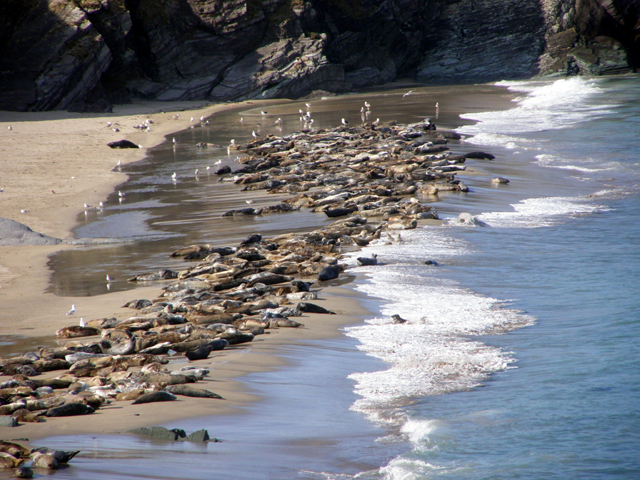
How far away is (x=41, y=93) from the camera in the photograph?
30.8 m

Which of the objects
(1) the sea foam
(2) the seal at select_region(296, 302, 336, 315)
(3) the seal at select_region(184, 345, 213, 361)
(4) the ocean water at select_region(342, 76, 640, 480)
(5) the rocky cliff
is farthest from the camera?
(5) the rocky cliff

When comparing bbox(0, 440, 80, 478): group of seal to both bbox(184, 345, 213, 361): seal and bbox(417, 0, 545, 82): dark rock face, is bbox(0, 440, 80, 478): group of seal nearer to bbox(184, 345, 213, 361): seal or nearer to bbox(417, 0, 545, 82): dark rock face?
bbox(184, 345, 213, 361): seal

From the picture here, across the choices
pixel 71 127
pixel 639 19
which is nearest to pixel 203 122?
pixel 71 127

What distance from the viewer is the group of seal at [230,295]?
12.9ft

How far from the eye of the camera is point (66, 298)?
6559mm

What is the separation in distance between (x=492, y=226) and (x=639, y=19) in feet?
169

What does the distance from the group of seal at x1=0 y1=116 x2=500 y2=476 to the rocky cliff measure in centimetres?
2225

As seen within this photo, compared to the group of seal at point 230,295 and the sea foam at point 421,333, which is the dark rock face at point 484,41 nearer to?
the group of seal at point 230,295

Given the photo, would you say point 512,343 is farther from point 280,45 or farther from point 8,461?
point 280,45

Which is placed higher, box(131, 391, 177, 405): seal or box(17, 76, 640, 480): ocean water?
box(131, 391, 177, 405): seal

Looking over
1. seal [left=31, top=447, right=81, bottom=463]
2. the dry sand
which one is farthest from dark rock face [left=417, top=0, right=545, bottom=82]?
seal [left=31, top=447, right=81, bottom=463]

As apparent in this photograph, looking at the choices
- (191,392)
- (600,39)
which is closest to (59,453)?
(191,392)

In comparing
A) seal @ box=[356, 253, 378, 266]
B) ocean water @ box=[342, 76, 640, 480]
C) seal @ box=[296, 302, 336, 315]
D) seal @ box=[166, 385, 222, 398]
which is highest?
seal @ box=[166, 385, 222, 398]

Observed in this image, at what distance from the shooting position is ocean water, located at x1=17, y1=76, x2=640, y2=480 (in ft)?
10.3
